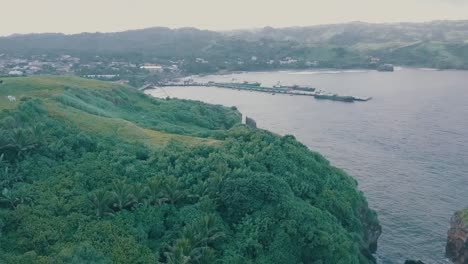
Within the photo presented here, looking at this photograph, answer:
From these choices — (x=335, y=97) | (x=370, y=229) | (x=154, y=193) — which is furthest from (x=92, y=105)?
(x=335, y=97)

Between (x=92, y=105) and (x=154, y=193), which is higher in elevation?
(x=92, y=105)

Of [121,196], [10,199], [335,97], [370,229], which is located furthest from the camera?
[335,97]

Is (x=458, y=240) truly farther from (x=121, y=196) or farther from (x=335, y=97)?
(x=335, y=97)

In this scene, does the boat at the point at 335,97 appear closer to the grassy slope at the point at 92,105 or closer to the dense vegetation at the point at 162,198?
the grassy slope at the point at 92,105

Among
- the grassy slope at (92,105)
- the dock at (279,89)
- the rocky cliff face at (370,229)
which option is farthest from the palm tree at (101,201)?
→ the dock at (279,89)

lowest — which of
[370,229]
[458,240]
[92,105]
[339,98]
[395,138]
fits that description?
[370,229]

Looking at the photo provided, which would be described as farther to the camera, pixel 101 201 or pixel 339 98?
→ pixel 339 98
